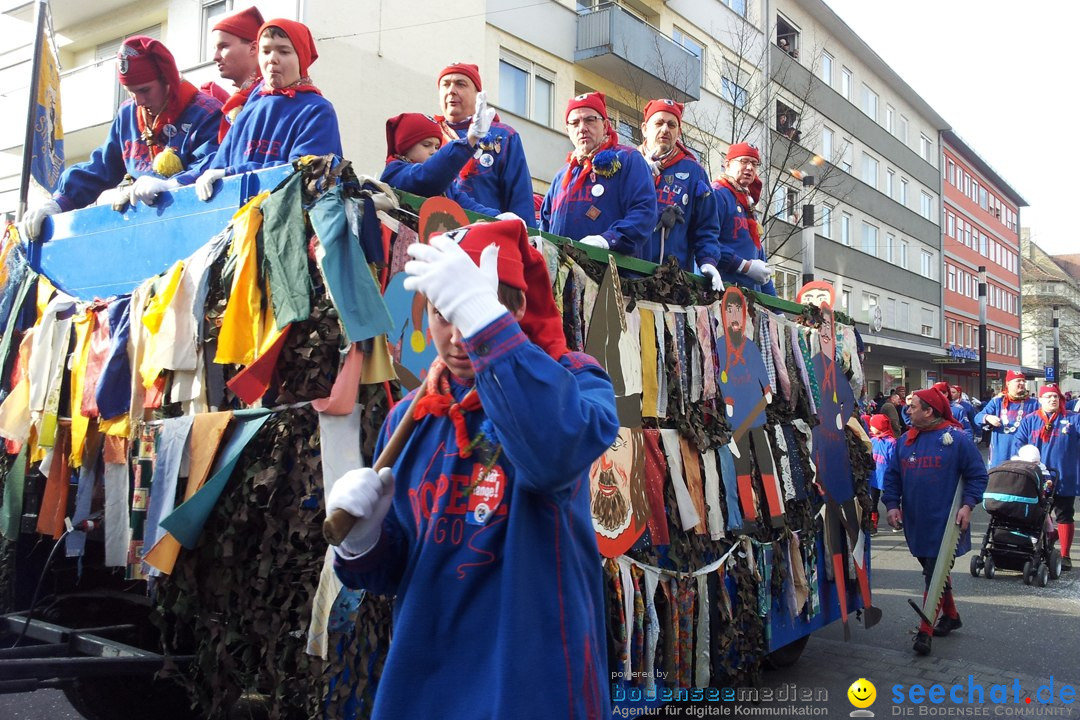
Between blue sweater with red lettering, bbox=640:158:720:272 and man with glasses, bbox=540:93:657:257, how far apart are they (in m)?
0.26

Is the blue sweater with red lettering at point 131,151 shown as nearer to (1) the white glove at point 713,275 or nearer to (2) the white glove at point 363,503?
(1) the white glove at point 713,275

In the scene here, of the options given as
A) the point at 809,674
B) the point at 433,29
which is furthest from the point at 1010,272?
the point at 809,674

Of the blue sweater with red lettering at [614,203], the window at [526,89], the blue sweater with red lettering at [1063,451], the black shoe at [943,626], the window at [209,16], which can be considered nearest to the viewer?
the blue sweater with red lettering at [614,203]

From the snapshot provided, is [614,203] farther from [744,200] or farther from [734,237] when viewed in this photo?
[744,200]

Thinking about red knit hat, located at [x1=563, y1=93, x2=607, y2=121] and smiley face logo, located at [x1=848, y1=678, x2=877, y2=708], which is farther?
red knit hat, located at [x1=563, y1=93, x2=607, y2=121]

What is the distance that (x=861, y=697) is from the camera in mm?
5328

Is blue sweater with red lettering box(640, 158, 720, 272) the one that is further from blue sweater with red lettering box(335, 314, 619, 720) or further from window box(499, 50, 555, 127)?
window box(499, 50, 555, 127)

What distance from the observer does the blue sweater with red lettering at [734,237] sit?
6.47 metres

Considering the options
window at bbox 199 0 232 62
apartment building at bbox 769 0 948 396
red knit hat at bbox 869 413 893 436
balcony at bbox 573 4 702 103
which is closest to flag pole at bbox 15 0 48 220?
red knit hat at bbox 869 413 893 436

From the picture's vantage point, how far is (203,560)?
3096mm

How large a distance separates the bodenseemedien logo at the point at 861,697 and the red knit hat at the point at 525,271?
4.13 metres

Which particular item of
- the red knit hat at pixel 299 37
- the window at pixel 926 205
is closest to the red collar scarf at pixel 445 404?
the red knit hat at pixel 299 37

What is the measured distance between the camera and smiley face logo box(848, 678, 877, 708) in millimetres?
5281

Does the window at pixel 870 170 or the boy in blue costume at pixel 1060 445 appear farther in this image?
the window at pixel 870 170
